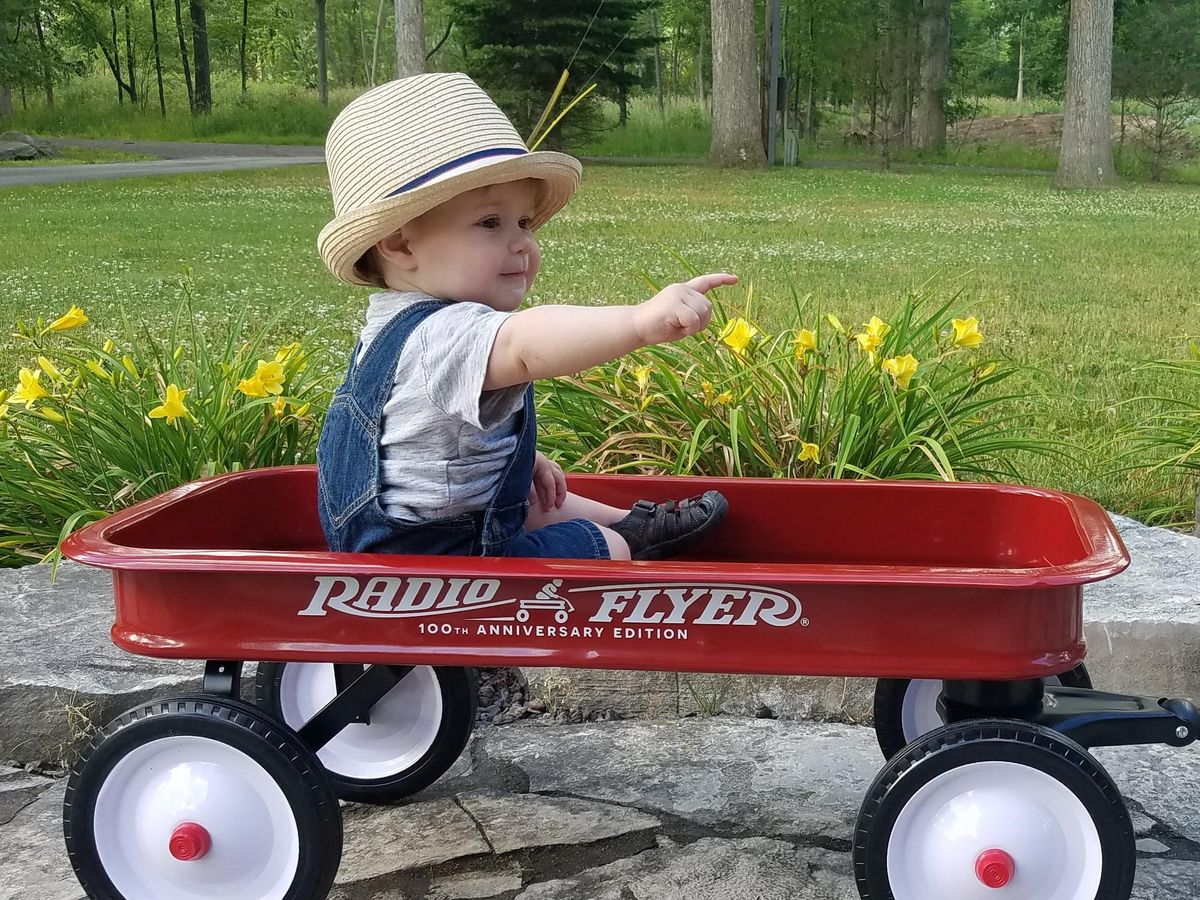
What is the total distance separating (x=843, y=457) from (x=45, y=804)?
1.83m

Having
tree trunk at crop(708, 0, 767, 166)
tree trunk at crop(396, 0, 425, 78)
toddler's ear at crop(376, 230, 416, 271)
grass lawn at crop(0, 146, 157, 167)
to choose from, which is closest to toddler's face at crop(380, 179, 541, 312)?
toddler's ear at crop(376, 230, 416, 271)

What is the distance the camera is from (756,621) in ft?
6.02

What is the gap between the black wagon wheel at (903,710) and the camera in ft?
7.86

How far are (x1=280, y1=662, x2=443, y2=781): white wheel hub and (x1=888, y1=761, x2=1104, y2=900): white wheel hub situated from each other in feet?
3.20

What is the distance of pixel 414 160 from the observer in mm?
2096

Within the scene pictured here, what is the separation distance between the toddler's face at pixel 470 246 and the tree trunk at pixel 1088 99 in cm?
1513

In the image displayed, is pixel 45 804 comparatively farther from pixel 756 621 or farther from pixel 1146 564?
pixel 1146 564

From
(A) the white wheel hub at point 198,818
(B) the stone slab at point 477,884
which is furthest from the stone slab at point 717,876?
(A) the white wheel hub at point 198,818

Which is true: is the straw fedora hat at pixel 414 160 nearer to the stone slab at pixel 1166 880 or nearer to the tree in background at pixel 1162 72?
the stone slab at pixel 1166 880

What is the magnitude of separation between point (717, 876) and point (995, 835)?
53 centimetres

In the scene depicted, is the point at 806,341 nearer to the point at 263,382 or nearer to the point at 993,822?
the point at 263,382

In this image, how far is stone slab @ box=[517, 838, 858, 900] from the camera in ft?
7.18

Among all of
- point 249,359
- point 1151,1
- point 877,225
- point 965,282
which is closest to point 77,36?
point 1151,1

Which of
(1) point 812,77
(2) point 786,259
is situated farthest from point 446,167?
(1) point 812,77
